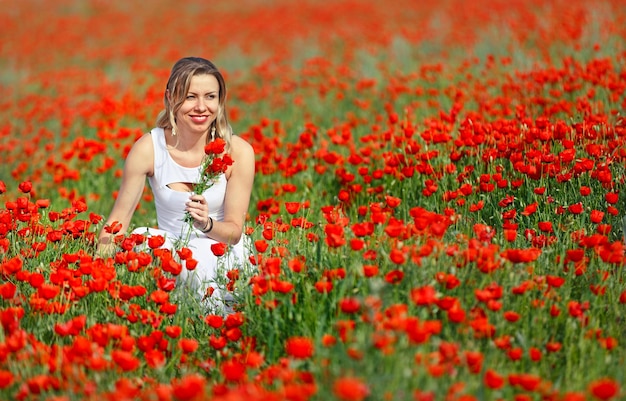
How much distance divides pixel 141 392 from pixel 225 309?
0.88m

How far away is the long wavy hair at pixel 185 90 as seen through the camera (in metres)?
3.65

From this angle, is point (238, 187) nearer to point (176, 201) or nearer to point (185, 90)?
point (176, 201)

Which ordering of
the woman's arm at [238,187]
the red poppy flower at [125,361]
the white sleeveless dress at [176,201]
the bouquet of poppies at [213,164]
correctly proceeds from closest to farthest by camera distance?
the red poppy flower at [125,361] < the bouquet of poppies at [213,164] < the white sleeveless dress at [176,201] < the woman's arm at [238,187]

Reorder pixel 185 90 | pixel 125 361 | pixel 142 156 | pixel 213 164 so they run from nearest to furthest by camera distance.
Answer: pixel 125 361 < pixel 213 164 < pixel 185 90 < pixel 142 156

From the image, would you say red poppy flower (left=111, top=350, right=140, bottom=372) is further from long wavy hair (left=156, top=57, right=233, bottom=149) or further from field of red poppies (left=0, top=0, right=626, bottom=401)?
long wavy hair (left=156, top=57, right=233, bottom=149)

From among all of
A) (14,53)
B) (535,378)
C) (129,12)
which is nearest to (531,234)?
(535,378)

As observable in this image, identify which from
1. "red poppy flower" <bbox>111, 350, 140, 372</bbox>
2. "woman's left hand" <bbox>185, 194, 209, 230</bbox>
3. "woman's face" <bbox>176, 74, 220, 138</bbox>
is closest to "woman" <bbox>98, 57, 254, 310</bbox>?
"woman's face" <bbox>176, 74, 220, 138</bbox>

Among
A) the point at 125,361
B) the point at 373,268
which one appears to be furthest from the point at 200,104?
the point at 125,361

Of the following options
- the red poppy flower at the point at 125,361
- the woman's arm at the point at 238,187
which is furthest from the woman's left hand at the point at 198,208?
the red poppy flower at the point at 125,361

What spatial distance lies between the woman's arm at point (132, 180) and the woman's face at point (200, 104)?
26 centimetres

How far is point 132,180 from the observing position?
12.3 ft

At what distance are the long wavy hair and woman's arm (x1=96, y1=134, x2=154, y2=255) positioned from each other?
185 millimetres

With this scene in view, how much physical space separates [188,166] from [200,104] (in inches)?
14.3

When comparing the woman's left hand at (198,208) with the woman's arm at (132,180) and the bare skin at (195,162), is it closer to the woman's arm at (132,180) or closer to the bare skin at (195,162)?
the bare skin at (195,162)
